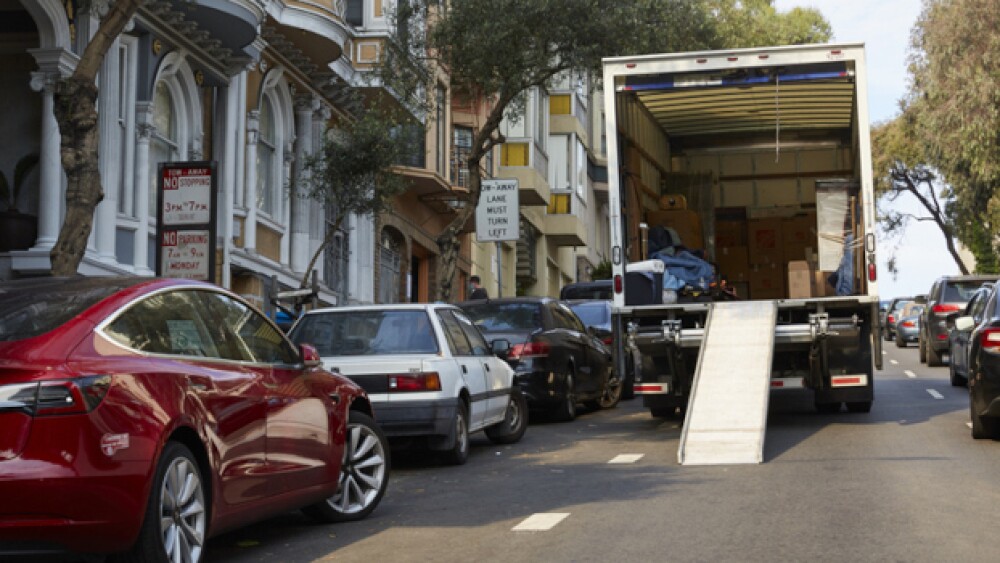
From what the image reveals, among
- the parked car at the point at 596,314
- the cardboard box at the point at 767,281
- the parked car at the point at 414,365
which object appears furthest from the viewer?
the parked car at the point at 596,314

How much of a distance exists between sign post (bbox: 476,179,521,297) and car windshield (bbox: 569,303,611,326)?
2.36m

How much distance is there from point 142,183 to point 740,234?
27.1 ft

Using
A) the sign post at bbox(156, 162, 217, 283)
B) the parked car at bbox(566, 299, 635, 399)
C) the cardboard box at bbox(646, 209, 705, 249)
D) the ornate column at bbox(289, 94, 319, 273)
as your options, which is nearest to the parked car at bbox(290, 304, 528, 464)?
the sign post at bbox(156, 162, 217, 283)

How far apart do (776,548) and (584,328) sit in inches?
453

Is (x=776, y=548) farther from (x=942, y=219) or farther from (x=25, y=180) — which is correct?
(x=942, y=219)

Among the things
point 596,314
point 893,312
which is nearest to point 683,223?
point 596,314

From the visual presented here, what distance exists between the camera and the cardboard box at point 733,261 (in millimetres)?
19234

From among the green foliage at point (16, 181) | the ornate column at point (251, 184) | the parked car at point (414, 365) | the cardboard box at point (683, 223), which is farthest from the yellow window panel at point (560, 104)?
the parked car at point (414, 365)

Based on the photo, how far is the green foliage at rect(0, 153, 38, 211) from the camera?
17438 millimetres

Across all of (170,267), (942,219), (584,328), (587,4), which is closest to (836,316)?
(584,328)

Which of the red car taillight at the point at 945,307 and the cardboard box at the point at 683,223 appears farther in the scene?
the red car taillight at the point at 945,307

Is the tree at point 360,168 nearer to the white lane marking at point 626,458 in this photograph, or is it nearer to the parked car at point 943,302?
the white lane marking at point 626,458

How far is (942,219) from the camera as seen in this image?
57.7m

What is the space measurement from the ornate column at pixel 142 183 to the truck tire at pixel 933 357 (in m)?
16.4
